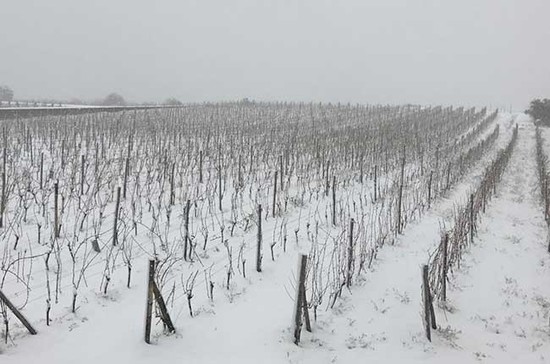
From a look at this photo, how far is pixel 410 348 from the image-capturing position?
491 centimetres

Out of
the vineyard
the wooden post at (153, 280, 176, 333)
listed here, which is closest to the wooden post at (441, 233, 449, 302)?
the vineyard

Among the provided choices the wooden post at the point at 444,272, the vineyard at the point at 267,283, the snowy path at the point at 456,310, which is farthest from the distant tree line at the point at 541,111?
the wooden post at the point at 444,272

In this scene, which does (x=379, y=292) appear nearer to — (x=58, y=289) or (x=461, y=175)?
(x=58, y=289)

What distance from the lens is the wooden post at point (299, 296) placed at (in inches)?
184

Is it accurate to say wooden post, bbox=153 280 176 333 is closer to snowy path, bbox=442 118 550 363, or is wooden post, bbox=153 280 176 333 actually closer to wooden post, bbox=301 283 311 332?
wooden post, bbox=301 283 311 332

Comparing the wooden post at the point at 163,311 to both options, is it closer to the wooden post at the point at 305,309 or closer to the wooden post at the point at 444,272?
the wooden post at the point at 305,309

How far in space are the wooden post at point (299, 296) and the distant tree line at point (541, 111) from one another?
115 feet

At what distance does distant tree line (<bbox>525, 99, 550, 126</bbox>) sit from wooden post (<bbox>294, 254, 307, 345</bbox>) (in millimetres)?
35004

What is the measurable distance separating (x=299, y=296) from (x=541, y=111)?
36487 mm

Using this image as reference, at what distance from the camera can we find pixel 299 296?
4711 millimetres

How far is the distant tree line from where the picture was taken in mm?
33438

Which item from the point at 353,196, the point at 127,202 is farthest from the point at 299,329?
the point at 353,196

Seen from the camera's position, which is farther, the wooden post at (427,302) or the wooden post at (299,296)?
the wooden post at (427,302)

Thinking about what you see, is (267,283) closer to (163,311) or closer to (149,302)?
(163,311)
